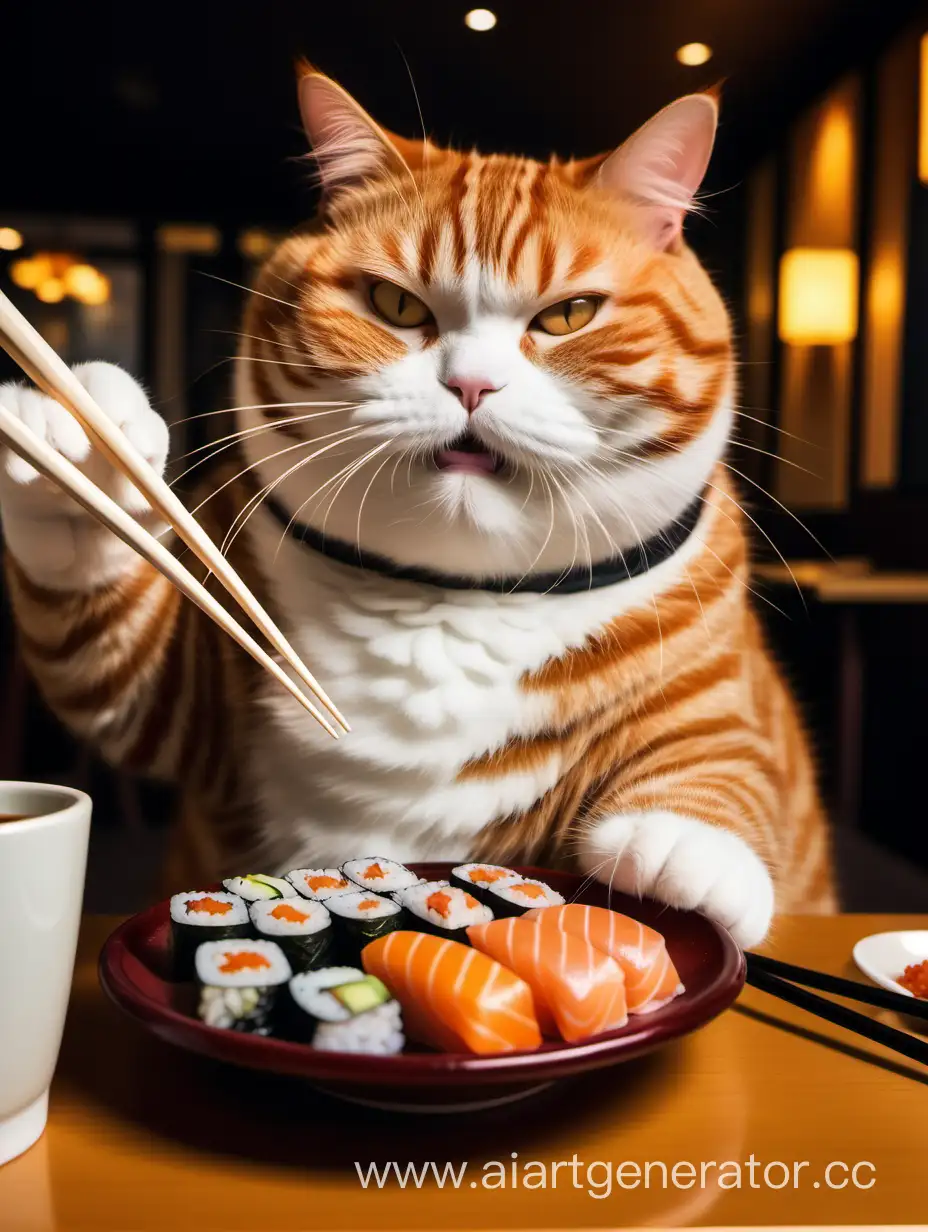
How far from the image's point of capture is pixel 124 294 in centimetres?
189

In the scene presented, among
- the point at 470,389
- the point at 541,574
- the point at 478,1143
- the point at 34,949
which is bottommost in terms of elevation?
the point at 478,1143

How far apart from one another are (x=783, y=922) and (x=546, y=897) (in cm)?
23

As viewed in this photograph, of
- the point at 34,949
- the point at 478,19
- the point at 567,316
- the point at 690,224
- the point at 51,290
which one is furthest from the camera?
the point at 51,290

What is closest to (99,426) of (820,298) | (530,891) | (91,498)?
(91,498)

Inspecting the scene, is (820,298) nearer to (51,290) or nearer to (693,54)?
(693,54)

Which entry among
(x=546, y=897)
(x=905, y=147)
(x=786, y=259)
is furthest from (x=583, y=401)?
(x=905, y=147)

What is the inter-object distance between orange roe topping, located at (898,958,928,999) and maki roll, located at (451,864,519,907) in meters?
0.24

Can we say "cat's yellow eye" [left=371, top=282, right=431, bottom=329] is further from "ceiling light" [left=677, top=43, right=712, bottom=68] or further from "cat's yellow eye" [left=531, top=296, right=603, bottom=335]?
"ceiling light" [left=677, top=43, right=712, bottom=68]

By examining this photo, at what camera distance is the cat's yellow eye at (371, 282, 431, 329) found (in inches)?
27.5

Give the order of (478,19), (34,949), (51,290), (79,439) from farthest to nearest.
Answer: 1. (51,290)
2. (478,19)
3. (79,439)
4. (34,949)

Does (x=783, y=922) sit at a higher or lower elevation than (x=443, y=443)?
lower

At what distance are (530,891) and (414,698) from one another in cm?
22

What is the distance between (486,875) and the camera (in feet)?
1.85

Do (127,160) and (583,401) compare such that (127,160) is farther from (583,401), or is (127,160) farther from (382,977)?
(382,977)
